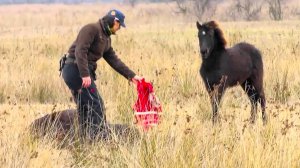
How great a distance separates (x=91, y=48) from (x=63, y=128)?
3.48 feet

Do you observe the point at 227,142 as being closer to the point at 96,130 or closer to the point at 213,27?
the point at 96,130

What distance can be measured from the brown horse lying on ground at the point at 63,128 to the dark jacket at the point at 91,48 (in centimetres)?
63

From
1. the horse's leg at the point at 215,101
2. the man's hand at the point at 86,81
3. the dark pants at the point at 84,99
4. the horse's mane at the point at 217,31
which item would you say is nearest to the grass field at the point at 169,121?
the horse's leg at the point at 215,101

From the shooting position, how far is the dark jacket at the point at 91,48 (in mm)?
6773

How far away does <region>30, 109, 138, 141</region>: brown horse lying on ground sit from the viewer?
21.0 ft

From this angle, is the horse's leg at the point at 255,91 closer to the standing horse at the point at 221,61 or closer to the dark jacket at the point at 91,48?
the standing horse at the point at 221,61

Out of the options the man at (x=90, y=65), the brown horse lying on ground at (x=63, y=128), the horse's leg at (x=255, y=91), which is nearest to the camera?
the brown horse lying on ground at (x=63, y=128)

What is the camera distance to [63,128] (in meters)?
7.44

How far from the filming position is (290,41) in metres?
15.8

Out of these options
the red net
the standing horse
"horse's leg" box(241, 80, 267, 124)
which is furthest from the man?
"horse's leg" box(241, 80, 267, 124)

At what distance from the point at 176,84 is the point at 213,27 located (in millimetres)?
1706

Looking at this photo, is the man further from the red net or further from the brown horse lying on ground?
the red net

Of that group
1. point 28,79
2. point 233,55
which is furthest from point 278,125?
point 28,79

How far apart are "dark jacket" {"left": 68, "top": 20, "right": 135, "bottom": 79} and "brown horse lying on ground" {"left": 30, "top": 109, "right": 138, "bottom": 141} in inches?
24.6
